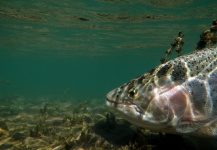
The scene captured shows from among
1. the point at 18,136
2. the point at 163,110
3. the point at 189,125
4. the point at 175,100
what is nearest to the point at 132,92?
the point at 163,110

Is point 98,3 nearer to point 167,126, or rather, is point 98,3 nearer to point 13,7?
point 13,7

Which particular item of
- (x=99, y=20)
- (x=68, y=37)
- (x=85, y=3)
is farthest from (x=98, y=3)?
(x=68, y=37)

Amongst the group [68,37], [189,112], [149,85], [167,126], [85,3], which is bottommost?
[68,37]

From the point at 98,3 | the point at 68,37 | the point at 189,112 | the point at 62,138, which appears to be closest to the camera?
the point at 189,112

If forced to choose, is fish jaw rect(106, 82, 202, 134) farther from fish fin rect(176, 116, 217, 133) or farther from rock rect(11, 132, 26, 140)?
rock rect(11, 132, 26, 140)

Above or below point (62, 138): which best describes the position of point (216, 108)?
above

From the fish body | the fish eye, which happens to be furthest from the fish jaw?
the fish eye

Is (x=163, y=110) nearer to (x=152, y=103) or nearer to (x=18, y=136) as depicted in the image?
(x=152, y=103)
